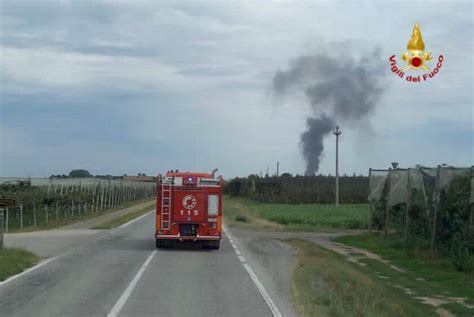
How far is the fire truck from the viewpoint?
24.9 metres

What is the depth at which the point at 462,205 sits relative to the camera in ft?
70.6

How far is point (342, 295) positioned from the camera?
47.3ft

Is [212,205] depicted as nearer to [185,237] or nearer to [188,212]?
[188,212]

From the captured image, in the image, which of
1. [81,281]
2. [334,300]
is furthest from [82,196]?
[334,300]

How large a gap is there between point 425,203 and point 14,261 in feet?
44.5

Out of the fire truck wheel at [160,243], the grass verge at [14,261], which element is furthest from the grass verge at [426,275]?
the grass verge at [14,261]

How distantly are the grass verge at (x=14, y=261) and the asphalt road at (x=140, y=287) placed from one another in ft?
1.41

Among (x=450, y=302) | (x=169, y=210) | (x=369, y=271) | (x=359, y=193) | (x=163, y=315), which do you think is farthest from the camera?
(x=359, y=193)

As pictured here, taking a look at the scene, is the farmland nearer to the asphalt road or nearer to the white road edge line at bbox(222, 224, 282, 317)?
the asphalt road

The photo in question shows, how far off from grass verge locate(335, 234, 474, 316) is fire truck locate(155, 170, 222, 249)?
16.9 ft

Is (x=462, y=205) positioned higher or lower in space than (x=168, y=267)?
higher

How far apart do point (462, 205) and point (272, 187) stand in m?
74.0

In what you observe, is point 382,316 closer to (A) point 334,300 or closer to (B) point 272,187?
(A) point 334,300

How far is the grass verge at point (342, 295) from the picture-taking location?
41.8 ft
